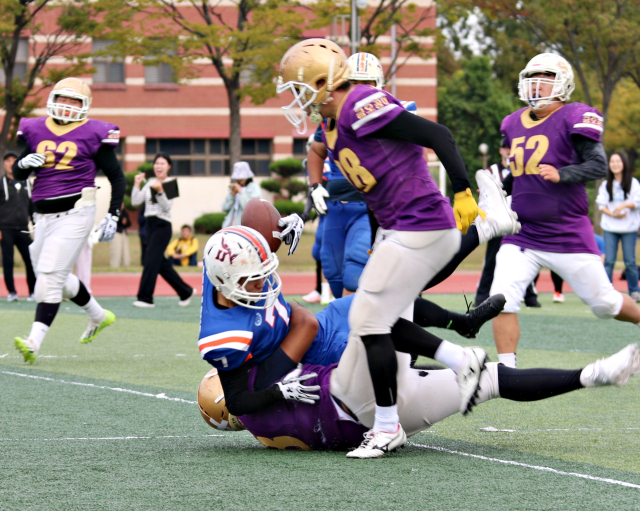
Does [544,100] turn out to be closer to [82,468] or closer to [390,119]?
[390,119]

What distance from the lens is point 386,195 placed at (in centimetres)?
432

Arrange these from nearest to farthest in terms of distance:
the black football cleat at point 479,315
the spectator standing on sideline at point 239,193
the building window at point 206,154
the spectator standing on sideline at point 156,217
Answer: the black football cleat at point 479,315
the spectator standing on sideline at point 156,217
the spectator standing on sideline at point 239,193
the building window at point 206,154

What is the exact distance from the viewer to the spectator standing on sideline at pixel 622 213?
12.8 m

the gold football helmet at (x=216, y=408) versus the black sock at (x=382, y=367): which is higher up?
the black sock at (x=382, y=367)

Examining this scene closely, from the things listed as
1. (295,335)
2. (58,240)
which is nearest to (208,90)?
(58,240)

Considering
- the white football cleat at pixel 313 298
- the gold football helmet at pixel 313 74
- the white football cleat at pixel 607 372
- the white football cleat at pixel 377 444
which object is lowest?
the white football cleat at pixel 313 298

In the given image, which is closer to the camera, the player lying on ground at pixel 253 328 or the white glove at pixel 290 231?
the player lying on ground at pixel 253 328

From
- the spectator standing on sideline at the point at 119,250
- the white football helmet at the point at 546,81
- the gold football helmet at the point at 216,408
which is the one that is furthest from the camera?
the spectator standing on sideline at the point at 119,250

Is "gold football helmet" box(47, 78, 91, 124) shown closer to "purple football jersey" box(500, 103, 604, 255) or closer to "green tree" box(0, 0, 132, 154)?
"purple football jersey" box(500, 103, 604, 255)

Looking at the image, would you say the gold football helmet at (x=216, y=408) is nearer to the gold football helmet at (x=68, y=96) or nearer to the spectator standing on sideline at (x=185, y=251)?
the gold football helmet at (x=68, y=96)

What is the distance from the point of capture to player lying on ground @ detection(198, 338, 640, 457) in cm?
417

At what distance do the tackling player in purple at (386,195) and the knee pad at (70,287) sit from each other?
12.9 feet

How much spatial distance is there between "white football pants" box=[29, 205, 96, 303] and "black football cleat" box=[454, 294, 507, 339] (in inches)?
153

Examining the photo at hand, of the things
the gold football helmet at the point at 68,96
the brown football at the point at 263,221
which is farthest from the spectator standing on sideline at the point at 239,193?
the brown football at the point at 263,221
